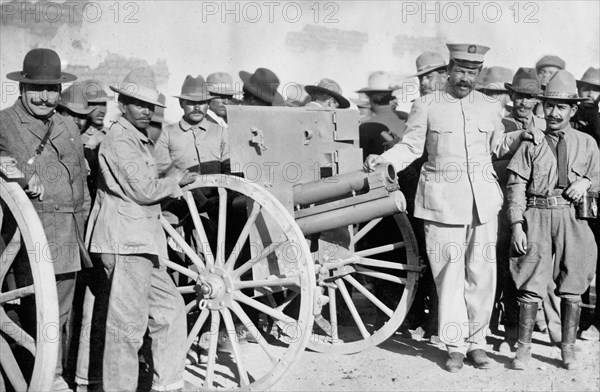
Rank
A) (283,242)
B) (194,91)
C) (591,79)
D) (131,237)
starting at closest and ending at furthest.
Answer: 1. (131,237)
2. (283,242)
3. (194,91)
4. (591,79)

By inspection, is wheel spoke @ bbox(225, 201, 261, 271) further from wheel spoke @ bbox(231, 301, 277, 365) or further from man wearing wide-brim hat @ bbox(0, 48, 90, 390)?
man wearing wide-brim hat @ bbox(0, 48, 90, 390)

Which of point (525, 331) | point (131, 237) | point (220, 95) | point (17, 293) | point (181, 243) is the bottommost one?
point (525, 331)

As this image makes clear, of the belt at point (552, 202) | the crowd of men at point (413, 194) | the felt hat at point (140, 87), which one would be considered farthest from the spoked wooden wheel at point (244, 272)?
the belt at point (552, 202)

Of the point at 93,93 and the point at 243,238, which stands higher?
the point at 93,93

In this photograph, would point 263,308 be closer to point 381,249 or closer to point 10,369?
point 381,249

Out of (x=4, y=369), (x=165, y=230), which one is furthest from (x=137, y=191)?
(x=4, y=369)

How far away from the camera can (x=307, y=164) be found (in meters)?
5.56

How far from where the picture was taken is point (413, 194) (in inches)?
253

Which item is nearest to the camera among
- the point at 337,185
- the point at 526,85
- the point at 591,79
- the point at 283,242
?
the point at 283,242

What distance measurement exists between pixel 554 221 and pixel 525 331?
75 cm

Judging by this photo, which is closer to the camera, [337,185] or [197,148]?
[337,185]

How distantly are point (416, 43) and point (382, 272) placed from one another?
589cm

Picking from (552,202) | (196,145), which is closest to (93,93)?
(196,145)

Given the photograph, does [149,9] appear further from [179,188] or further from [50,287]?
[50,287]
